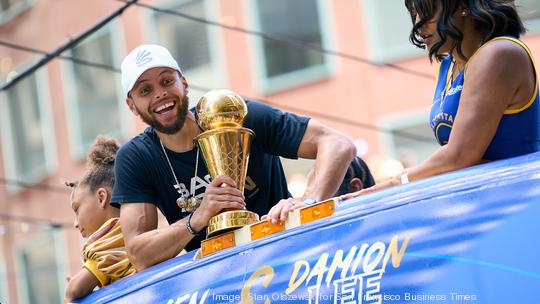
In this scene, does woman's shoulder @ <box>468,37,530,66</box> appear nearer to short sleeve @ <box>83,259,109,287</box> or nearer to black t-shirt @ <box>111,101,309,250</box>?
black t-shirt @ <box>111,101,309,250</box>

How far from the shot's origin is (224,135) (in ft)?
14.3

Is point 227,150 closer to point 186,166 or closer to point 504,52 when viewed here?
point 186,166

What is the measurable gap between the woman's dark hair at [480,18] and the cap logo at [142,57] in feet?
4.71

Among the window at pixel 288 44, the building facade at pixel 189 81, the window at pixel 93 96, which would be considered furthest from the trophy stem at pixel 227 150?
the window at pixel 93 96

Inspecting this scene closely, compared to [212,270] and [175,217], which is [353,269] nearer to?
[212,270]

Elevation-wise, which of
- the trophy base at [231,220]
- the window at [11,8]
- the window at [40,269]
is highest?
the window at [11,8]

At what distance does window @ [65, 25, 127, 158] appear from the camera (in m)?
19.1

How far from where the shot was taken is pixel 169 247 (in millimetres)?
4504

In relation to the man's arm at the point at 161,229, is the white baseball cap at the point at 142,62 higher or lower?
higher

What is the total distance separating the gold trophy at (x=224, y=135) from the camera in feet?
14.3

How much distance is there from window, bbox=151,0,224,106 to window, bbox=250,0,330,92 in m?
0.70

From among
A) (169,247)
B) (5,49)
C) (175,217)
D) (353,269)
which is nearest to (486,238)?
(353,269)

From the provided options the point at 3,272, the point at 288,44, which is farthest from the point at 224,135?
the point at 3,272

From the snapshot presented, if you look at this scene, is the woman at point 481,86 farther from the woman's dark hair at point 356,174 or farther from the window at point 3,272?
the window at point 3,272
